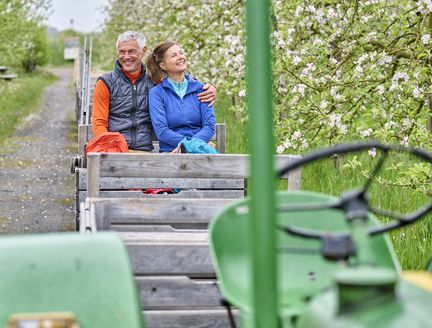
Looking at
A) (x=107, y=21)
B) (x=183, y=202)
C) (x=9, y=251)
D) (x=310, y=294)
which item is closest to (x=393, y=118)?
(x=183, y=202)

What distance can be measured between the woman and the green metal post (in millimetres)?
5345

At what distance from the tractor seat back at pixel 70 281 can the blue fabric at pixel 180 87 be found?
4630mm

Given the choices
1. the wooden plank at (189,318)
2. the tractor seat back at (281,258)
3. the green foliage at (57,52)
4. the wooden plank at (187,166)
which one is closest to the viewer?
the tractor seat back at (281,258)

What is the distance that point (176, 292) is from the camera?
185 inches

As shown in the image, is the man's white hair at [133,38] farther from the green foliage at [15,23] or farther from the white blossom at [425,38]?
the green foliage at [15,23]

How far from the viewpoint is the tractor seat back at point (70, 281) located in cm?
289

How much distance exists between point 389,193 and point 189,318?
4132mm

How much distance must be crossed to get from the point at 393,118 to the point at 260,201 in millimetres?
5335

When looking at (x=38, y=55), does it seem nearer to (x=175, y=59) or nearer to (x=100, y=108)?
(x=100, y=108)

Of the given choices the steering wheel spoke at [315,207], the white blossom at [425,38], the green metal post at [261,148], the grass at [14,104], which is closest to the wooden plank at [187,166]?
the white blossom at [425,38]

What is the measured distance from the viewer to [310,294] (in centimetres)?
327

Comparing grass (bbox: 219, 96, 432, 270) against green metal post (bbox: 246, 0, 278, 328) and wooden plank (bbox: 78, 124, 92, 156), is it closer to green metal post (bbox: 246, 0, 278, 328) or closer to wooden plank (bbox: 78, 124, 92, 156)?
wooden plank (bbox: 78, 124, 92, 156)

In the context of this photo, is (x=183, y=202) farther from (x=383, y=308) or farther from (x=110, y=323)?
(x=383, y=308)

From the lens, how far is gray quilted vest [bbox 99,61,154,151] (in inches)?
306
